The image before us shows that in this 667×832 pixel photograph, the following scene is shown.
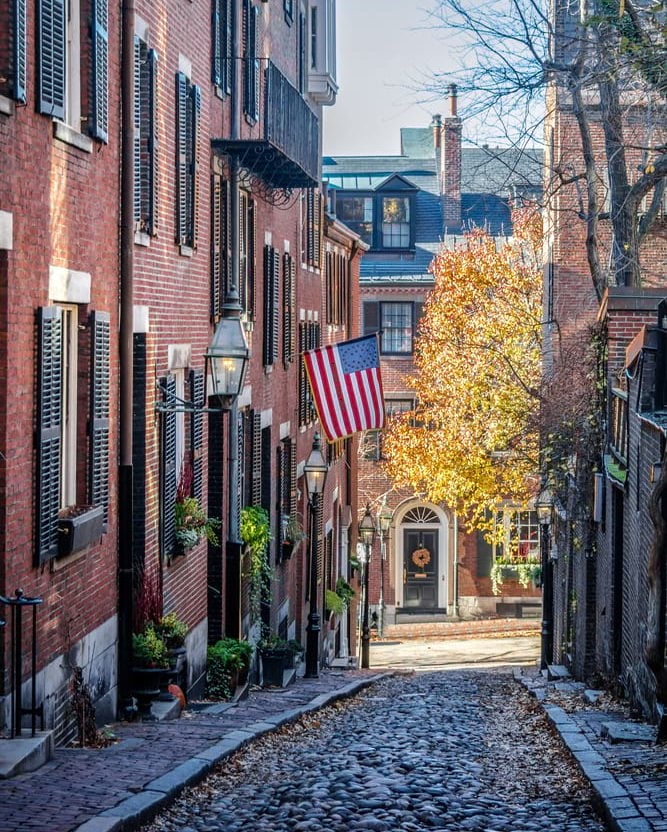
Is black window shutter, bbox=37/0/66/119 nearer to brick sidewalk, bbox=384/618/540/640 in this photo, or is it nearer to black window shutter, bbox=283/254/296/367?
black window shutter, bbox=283/254/296/367

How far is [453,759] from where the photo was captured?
1131 centimetres

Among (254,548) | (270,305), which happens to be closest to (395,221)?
(270,305)

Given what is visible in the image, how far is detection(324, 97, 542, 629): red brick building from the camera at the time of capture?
144ft

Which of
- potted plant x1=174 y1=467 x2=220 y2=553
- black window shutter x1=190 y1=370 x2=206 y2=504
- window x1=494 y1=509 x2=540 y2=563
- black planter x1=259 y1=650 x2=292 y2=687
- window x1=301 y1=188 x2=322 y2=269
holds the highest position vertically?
window x1=301 y1=188 x2=322 y2=269

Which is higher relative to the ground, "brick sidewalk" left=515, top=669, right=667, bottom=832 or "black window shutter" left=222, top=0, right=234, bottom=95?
"black window shutter" left=222, top=0, right=234, bottom=95

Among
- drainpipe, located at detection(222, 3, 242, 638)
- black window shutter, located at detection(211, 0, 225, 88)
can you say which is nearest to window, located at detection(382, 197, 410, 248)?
drainpipe, located at detection(222, 3, 242, 638)

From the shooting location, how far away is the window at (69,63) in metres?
9.46

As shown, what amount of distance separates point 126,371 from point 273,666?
356 inches

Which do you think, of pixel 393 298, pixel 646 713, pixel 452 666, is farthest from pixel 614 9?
pixel 393 298

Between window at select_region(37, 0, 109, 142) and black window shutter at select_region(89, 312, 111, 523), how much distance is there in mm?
1623

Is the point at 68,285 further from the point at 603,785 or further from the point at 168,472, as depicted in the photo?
the point at 603,785

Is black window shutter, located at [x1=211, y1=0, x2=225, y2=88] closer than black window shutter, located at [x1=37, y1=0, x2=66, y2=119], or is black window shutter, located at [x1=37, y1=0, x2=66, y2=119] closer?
black window shutter, located at [x1=37, y1=0, x2=66, y2=119]

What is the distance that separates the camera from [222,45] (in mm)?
17688

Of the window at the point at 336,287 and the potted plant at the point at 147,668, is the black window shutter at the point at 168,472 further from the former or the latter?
the window at the point at 336,287
